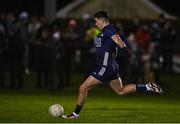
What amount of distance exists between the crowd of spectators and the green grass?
2.43ft

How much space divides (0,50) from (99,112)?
7.82 meters

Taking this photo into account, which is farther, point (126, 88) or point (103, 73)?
point (126, 88)

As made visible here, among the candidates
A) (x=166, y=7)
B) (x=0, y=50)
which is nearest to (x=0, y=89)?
(x=0, y=50)

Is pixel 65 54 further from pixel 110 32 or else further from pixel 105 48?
pixel 110 32

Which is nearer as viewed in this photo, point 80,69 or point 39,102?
point 39,102

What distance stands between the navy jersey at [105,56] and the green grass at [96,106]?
96cm

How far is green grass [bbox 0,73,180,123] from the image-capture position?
1702cm

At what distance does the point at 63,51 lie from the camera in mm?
26172

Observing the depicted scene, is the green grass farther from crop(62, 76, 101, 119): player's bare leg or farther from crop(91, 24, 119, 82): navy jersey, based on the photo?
crop(91, 24, 119, 82): navy jersey

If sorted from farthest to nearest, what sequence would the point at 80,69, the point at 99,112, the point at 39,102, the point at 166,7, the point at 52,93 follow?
the point at 166,7 < the point at 80,69 < the point at 52,93 < the point at 39,102 < the point at 99,112

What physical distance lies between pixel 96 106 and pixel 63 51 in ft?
20.2

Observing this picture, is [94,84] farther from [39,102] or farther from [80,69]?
[80,69]

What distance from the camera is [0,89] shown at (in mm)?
25703

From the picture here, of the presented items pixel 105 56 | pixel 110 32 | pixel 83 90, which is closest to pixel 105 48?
pixel 105 56
